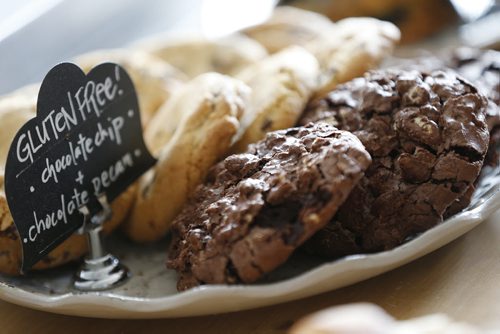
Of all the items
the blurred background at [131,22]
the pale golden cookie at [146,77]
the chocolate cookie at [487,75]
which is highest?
the pale golden cookie at [146,77]

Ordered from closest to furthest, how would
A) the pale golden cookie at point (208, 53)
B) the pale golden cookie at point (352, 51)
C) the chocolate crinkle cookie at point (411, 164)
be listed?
the chocolate crinkle cookie at point (411, 164) → the pale golden cookie at point (352, 51) → the pale golden cookie at point (208, 53)

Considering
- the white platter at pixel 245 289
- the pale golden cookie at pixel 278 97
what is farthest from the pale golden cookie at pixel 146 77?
the white platter at pixel 245 289

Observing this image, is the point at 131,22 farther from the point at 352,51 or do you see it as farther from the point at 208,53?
the point at 352,51

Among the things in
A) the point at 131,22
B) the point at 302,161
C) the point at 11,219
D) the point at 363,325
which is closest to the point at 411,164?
the point at 302,161

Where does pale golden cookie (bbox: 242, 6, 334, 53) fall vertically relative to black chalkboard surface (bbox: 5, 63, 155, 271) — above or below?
below

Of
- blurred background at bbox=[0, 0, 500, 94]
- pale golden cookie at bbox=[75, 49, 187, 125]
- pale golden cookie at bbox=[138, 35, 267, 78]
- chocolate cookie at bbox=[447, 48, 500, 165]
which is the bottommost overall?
blurred background at bbox=[0, 0, 500, 94]

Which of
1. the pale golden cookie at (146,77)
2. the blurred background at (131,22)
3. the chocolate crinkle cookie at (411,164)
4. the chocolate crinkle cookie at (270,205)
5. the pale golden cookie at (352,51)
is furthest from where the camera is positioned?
the blurred background at (131,22)

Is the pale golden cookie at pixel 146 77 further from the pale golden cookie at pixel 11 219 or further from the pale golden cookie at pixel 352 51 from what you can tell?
the pale golden cookie at pixel 352 51

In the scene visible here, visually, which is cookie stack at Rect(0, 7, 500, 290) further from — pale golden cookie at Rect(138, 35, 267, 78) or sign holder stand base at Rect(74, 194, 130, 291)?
pale golden cookie at Rect(138, 35, 267, 78)

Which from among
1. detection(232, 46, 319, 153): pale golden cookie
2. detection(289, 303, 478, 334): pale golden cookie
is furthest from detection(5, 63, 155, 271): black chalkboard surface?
detection(289, 303, 478, 334): pale golden cookie
